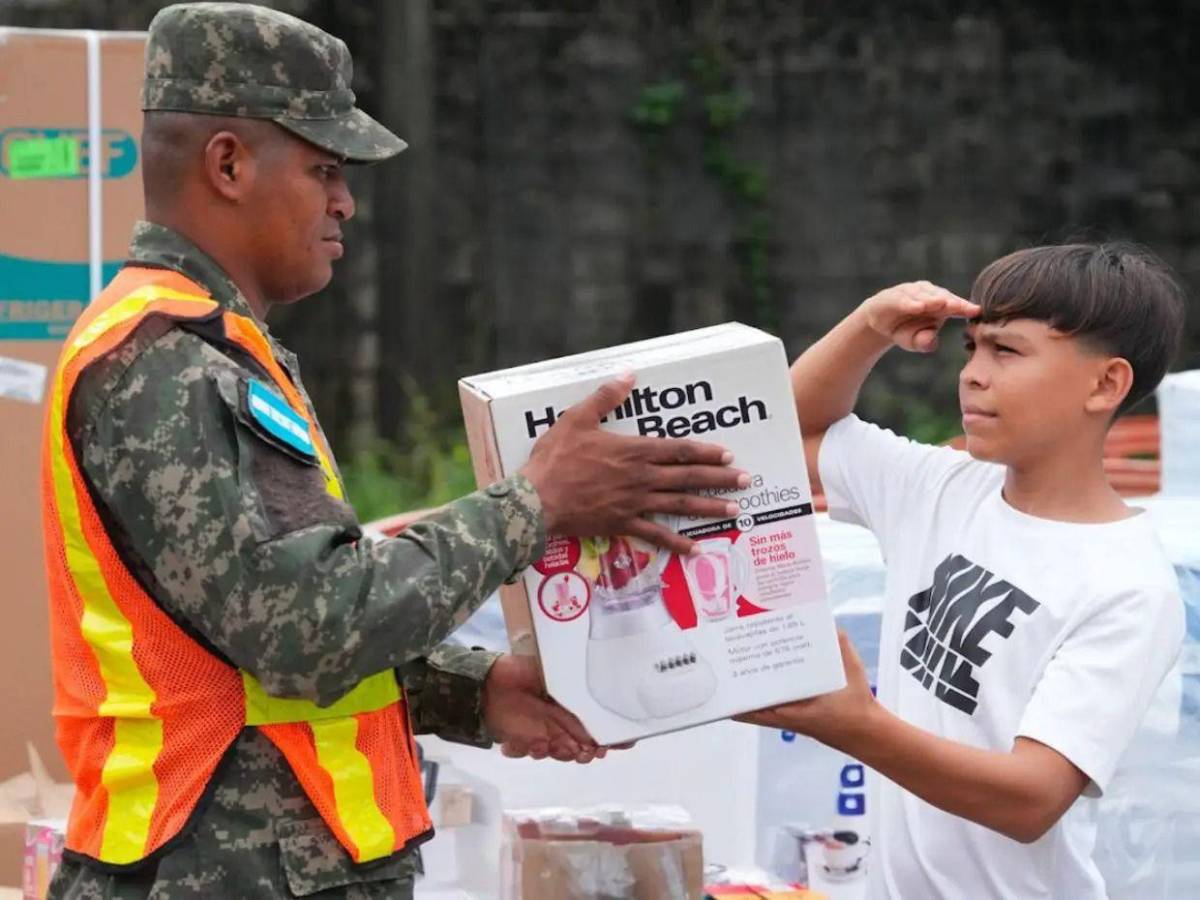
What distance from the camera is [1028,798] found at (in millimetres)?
2256

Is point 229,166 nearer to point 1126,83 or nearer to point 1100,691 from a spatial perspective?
point 1100,691

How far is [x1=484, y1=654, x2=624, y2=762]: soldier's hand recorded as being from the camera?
2.36 m

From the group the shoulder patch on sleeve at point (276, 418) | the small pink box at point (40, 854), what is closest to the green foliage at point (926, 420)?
the small pink box at point (40, 854)

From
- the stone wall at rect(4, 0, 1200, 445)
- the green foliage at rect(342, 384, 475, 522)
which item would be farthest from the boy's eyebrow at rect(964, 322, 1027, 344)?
the stone wall at rect(4, 0, 1200, 445)

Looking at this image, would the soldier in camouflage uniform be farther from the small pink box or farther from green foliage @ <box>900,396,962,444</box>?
green foliage @ <box>900,396,962,444</box>

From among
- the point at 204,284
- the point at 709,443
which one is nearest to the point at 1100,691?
the point at 709,443

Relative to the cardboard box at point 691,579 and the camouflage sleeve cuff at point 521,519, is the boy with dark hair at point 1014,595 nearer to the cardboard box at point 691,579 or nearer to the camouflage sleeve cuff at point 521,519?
the cardboard box at point 691,579

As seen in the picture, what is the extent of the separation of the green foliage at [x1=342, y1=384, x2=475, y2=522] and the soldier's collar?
4.71 metres

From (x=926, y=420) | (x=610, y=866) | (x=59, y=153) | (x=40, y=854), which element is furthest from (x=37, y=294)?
(x=926, y=420)

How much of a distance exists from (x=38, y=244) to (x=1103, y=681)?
2772 millimetres

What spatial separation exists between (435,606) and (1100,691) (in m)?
0.83

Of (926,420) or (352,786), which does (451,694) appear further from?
(926,420)

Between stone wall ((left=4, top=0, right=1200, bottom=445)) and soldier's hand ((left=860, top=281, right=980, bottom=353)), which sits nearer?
soldier's hand ((left=860, top=281, right=980, bottom=353))

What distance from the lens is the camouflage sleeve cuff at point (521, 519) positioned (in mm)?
2088
